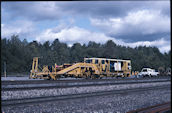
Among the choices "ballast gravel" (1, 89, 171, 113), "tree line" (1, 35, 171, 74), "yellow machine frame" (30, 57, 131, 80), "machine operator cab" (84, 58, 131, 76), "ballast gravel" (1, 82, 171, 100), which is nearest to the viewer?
"ballast gravel" (1, 89, 171, 113)

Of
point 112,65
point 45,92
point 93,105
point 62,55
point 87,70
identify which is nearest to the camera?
point 93,105

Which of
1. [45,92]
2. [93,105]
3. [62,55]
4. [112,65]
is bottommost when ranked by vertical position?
[93,105]

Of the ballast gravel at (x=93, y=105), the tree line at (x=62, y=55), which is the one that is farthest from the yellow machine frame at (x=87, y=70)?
the tree line at (x=62, y=55)

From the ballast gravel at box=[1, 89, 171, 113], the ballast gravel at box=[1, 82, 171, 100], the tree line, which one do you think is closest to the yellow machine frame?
the ballast gravel at box=[1, 82, 171, 100]

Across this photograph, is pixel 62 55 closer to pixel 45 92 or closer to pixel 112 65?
pixel 112 65

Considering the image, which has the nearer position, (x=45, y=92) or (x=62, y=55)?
(x=45, y=92)

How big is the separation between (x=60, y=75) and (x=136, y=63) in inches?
1691

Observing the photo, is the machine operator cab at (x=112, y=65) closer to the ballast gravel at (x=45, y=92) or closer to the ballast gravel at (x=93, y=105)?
the ballast gravel at (x=45, y=92)

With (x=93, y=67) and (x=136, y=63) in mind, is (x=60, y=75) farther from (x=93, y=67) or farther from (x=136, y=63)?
(x=136, y=63)

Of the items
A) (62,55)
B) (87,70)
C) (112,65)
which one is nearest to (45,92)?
(87,70)

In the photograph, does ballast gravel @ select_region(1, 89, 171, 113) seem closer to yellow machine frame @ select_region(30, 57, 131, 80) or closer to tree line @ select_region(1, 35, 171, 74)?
yellow machine frame @ select_region(30, 57, 131, 80)

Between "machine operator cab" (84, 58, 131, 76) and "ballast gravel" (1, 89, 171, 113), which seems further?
"machine operator cab" (84, 58, 131, 76)

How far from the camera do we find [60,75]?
2375 cm

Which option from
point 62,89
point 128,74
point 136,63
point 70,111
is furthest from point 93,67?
point 136,63
